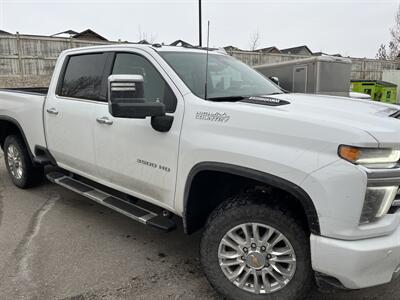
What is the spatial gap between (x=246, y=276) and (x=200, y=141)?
985mm

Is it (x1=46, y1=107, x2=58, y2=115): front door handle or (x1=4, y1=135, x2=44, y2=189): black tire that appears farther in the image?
(x1=4, y1=135, x2=44, y2=189): black tire

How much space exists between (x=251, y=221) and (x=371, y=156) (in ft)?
2.84

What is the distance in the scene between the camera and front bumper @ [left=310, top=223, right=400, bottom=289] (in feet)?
7.22

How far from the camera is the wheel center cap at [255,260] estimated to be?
8.68 ft

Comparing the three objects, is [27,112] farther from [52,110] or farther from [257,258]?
[257,258]

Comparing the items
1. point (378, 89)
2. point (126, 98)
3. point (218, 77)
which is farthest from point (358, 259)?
point (378, 89)

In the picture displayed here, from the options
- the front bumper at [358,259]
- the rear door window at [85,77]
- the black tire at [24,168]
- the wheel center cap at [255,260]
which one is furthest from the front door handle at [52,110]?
the front bumper at [358,259]

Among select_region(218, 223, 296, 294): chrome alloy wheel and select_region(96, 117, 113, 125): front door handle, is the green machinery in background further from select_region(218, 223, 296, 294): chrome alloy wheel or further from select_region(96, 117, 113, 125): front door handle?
select_region(218, 223, 296, 294): chrome alloy wheel

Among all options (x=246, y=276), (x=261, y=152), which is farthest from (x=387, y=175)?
(x=246, y=276)

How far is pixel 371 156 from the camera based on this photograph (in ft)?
7.20

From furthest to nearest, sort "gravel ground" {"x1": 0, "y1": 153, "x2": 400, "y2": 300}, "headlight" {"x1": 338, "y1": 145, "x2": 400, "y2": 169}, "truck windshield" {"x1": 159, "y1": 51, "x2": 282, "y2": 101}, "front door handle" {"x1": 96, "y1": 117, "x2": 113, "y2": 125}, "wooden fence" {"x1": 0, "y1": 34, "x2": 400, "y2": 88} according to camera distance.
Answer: "wooden fence" {"x1": 0, "y1": 34, "x2": 400, "y2": 88} → "front door handle" {"x1": 96, "y1": 117, "x2": 113, "y2": 125} → "truck windshield" {"x1": 159, "y1": 51, "x2": 282, "y2": 101} → "gravel ground" {"x1": 0, "y1": 153, "x2": 400, "y2": 300} → "headlight" {"x1": 338, "y1": 145, "x2": 400, "y2": 169}

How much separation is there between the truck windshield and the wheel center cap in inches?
47.8

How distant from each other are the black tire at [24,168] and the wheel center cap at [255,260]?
12.0 ft

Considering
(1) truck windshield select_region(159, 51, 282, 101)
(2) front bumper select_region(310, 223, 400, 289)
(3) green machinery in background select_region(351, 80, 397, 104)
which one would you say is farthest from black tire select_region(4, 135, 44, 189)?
(3) green machinery in background select_region(351, 80, 397, 104)
